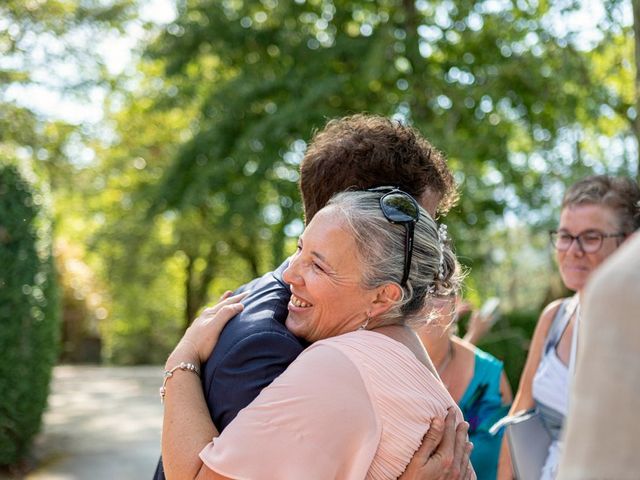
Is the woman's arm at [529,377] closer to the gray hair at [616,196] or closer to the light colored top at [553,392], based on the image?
the light colored top at [553,392]

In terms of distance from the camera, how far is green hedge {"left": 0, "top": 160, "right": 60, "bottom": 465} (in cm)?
744

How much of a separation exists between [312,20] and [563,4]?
18.1 feet

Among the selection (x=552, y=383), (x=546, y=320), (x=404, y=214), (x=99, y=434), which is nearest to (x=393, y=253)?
(x=404, y=214)

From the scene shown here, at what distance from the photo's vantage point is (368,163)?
87.8 inches

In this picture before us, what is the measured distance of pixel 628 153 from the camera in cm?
1120

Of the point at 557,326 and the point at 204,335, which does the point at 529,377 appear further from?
the point at 204,335

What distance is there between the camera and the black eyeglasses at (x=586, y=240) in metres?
3.36

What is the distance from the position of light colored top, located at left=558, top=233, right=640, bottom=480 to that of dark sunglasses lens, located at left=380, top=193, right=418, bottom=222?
3.71 feet

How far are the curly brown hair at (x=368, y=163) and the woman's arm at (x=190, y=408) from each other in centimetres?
45

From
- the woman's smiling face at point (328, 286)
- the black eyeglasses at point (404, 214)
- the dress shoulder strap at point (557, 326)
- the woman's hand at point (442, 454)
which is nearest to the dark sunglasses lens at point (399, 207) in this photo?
the black eyeglasses at point (404, 214)

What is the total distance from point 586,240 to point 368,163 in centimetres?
152

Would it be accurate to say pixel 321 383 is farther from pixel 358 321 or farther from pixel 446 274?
pixel 446 274

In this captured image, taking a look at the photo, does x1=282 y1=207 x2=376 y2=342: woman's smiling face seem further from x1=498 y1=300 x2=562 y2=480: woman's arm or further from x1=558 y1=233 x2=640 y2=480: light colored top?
x1=498 y1=300 x2=562 y2=480: woman's arm

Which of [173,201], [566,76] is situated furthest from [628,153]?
[173,201]
